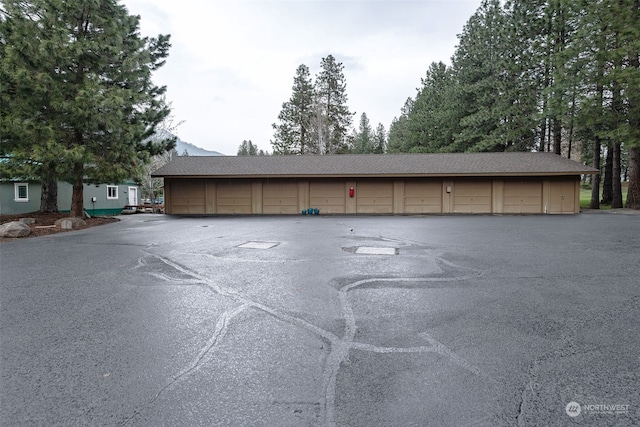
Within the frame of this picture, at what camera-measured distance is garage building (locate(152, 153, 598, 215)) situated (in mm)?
19625

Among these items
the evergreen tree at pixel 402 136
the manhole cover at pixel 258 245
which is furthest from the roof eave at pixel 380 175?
the evergreen tree at pixel 402 136

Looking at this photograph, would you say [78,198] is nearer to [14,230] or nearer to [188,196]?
[14,230]

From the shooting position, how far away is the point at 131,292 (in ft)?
14.7

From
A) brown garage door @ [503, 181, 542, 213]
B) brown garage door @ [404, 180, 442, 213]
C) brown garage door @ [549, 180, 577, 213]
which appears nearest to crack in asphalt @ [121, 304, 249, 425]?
brown garage door @ [404, 180, 442, 213]

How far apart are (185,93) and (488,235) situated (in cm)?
3109

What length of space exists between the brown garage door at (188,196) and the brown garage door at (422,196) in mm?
12155

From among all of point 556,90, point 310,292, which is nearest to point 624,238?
point 310,292

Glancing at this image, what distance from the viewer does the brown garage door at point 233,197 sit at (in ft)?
67.5

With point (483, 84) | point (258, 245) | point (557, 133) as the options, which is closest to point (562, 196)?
point (557, 133)

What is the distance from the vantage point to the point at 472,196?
2009 cm

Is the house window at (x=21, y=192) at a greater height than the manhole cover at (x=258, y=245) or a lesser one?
greater

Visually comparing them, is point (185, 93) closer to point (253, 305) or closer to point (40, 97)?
point (40, 97)

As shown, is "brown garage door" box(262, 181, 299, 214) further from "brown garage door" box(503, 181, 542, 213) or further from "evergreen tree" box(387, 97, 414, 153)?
"evergreen tree" box(387, 97, 414, 153)

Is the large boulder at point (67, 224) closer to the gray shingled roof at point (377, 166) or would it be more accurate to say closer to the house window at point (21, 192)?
the gray shingled roof at point (377, 166)
